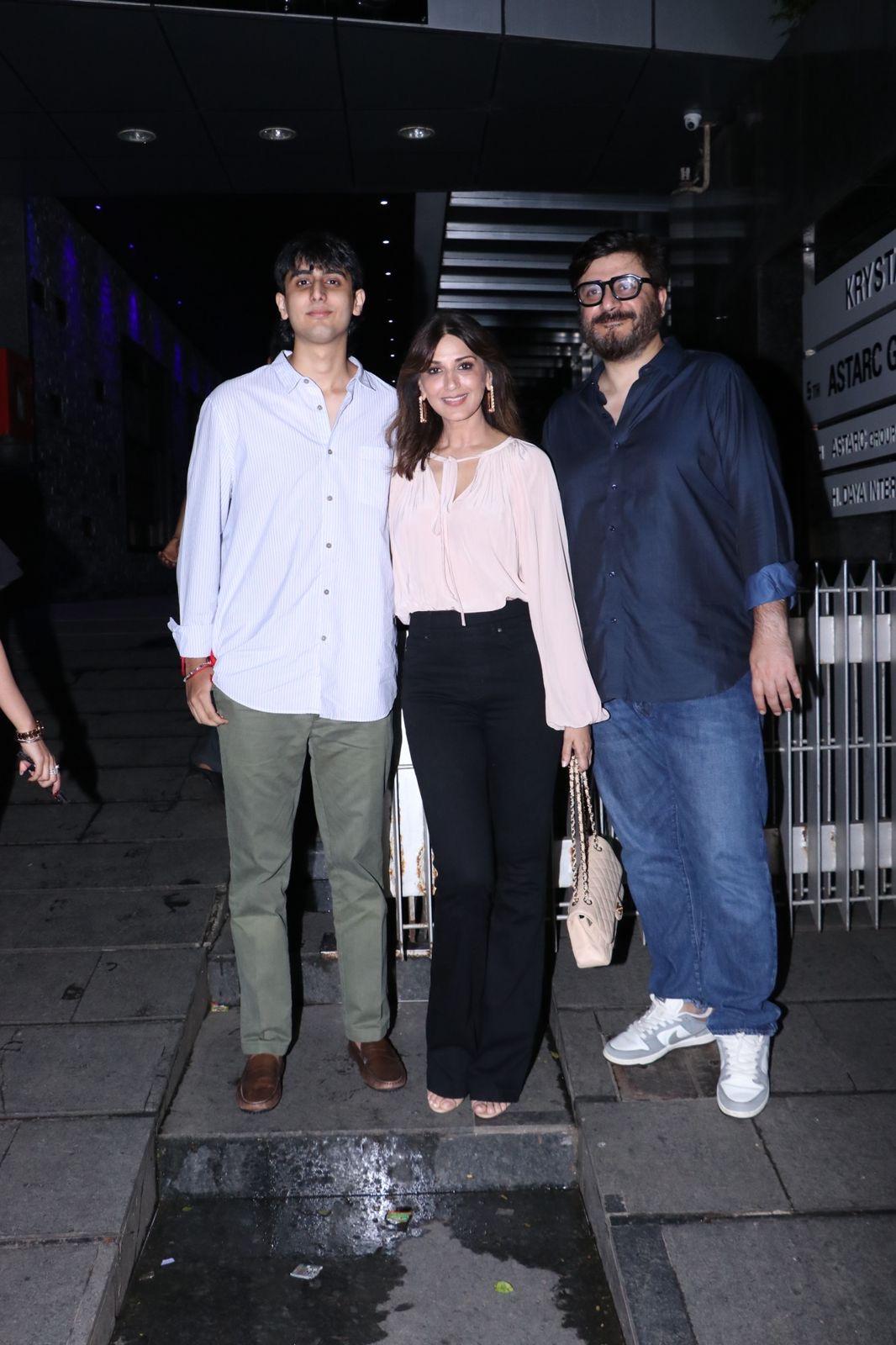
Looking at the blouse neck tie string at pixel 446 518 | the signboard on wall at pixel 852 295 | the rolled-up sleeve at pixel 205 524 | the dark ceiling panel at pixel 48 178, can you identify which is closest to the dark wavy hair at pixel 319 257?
the rolled-up sleeve at pixel 205 524

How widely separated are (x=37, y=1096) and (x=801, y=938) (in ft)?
8.24

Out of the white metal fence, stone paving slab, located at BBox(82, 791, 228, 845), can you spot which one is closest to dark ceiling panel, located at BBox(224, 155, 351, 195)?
stone paving slab, located at BBox(82, 791, 228, 845)

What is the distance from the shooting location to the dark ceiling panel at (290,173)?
27.0ft

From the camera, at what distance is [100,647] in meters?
7.98

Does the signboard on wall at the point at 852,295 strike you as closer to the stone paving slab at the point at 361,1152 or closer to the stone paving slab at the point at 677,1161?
the stone paving slab at the point at 677,1161

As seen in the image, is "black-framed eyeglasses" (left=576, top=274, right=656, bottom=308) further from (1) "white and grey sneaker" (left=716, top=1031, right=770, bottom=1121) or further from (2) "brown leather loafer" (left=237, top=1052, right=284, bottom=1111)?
(2) "brown leather loafer" (left=237, top=1052, right=284, bottom=1111)

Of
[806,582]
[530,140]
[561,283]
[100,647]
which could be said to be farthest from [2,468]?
[806,582]

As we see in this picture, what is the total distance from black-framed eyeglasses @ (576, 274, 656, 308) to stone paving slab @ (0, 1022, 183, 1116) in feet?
7.54

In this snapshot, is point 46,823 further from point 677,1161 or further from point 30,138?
point 30,138

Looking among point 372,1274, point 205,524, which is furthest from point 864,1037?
point 205,524

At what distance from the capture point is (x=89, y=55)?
6.65 meters

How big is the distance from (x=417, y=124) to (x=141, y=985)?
6.23 meters

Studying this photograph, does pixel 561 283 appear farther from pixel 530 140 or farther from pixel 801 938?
pixel 801 938

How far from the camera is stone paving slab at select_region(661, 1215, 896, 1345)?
2.07m
